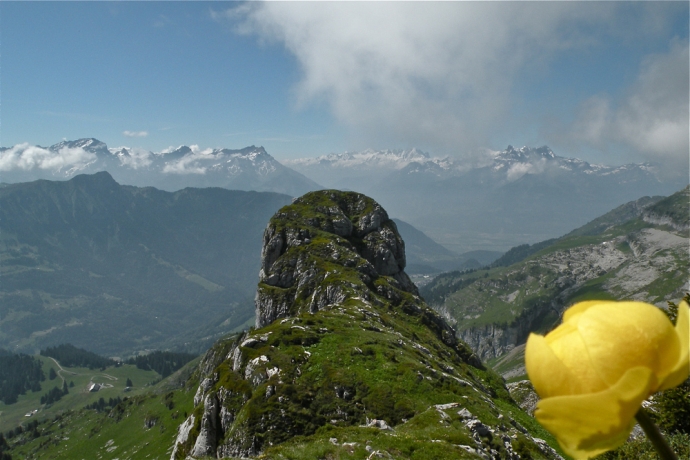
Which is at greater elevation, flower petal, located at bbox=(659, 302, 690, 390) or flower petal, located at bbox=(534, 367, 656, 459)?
flower petal, located at bbox=(659, 302, 690, 390)

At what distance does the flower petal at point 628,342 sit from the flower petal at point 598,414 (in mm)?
95

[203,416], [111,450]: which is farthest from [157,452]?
[203,416]

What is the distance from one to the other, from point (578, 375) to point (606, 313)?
37 cm

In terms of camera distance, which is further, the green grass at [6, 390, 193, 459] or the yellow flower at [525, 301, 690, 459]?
the green grass at [6, 390, 193, 459]

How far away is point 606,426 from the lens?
79.2 inches

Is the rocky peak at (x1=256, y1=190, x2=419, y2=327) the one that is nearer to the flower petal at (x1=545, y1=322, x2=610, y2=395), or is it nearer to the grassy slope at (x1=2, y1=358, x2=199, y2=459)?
the grassy slope at (x1=2, y1=358, x2=199, y2=459)

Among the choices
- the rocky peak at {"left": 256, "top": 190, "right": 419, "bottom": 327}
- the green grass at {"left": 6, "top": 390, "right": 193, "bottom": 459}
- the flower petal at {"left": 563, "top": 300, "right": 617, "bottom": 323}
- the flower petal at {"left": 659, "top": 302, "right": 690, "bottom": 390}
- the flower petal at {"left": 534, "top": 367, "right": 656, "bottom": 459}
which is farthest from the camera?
the green grass at {"left": 6, "top": 390, "right": 193, "bottom": 459}

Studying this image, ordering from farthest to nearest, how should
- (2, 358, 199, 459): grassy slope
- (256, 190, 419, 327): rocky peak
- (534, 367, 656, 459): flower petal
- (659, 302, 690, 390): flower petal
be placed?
(2, 358, 199, 459): grassy slope → (256, 190, 419, 327): rocky peak → (659, 302, 690, 390): flower petal → (534, 367, 656, 459): flower petal

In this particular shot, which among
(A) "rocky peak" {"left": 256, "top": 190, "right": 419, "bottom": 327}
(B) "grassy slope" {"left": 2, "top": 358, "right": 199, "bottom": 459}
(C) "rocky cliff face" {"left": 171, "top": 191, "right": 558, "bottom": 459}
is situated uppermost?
(A) "rocky peak" {"left": 256, "top": 190, "right": 419, "bottom": 327}

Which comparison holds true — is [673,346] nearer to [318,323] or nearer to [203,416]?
[203,416]

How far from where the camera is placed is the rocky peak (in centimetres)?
6925

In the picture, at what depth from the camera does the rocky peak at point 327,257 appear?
69.2 meters

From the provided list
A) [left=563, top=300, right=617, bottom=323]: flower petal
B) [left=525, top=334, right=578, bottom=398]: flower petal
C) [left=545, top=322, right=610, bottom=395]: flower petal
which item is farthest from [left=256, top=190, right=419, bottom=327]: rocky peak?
[left=545, top=322, right=610, bottom=395]: flower petal

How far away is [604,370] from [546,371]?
27 cm
